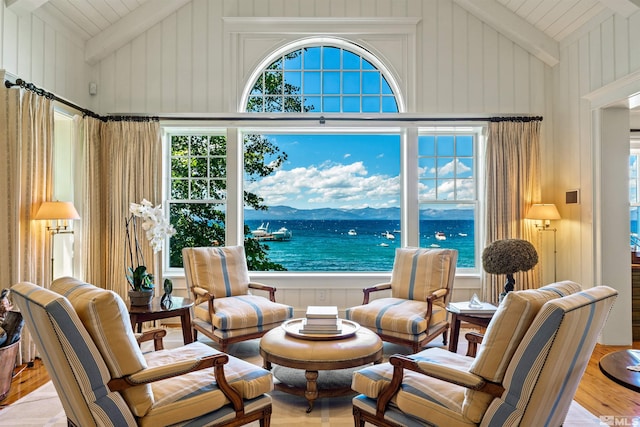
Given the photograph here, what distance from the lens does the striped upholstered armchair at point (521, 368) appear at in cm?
171

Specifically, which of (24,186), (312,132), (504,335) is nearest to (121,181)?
(24,186)

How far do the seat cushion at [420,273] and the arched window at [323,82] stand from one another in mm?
1931

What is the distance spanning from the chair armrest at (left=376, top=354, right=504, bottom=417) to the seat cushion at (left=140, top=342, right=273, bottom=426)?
619mm

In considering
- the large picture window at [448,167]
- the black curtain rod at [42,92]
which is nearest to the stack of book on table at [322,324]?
the large picture window at [448,167]

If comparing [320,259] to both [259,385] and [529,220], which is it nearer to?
[529,220]

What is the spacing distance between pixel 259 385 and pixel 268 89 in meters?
3.94

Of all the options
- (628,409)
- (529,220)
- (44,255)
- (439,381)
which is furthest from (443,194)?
(44,255)

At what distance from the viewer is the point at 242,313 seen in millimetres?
3721

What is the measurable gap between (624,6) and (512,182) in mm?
1945

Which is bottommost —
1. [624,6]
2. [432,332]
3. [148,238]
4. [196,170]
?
[432,332]

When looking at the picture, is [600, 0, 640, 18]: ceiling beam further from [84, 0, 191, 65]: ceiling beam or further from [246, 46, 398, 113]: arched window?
[84, 0, 191, 65]: ceiling beam

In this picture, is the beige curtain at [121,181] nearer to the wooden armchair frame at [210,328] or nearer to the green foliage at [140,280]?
the wooden armchair frame at [210,328]

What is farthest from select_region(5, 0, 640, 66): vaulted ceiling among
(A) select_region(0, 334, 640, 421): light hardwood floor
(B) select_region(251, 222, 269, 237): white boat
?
(B) select_region(251, 222, 269, 237): white boat

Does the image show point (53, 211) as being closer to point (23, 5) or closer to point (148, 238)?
point (148, 238)
